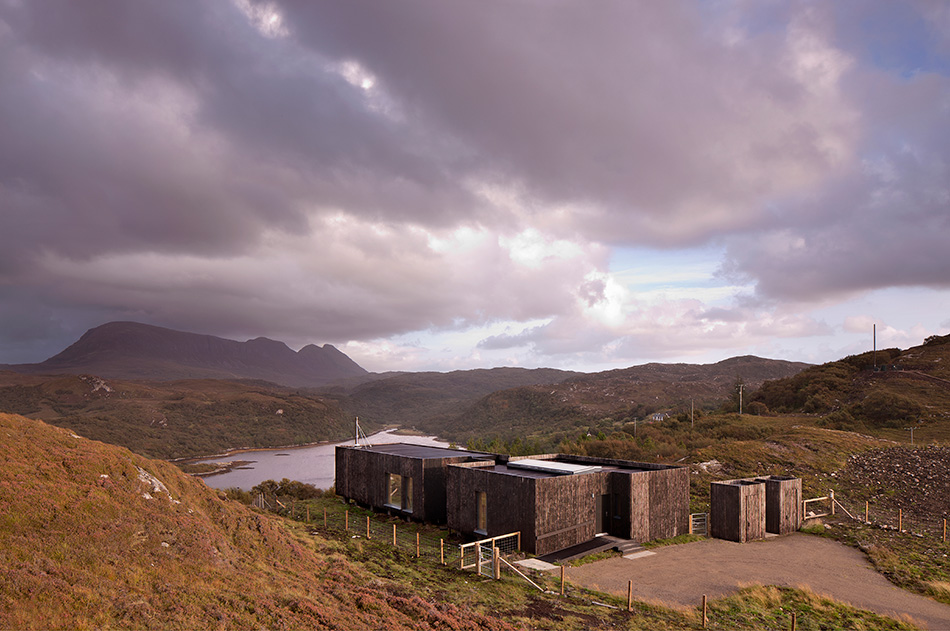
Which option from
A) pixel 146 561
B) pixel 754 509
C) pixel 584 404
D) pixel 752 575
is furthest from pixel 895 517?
pixel 584 404

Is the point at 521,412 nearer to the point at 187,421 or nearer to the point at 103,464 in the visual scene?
the point at 187,421

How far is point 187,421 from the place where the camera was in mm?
99688

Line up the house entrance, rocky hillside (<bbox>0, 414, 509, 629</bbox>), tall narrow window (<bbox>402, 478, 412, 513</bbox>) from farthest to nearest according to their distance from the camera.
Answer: tall narrow window (<bbox>402, 478, 412, 513</bbox>), the house entrance, rocky hillside (<bbox>0, 414, 509, 629</bbox>)

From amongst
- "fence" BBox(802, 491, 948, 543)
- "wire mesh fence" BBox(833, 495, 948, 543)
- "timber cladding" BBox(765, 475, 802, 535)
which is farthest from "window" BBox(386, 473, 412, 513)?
"wire mesh fence" BBox(833, 495, 948, 543)

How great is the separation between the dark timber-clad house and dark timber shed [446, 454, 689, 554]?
35mm

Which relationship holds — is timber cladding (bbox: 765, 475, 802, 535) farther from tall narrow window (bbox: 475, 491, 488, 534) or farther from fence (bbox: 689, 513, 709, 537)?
tall narrow window (bbox: 475, 491, 488, 534)

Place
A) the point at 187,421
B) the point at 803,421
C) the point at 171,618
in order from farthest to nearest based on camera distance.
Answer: the point at 187,421
the point at 803,421
the point at 171,618

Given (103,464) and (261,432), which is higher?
(103,464)

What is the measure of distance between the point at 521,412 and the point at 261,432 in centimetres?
5529

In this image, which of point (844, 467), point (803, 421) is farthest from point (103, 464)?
point (803, 421)

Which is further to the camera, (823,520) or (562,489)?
(823,520)

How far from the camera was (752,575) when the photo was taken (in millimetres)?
17312

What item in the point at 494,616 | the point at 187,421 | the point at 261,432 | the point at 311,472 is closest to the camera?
the point at 494,616

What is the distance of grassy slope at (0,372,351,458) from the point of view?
278ft
